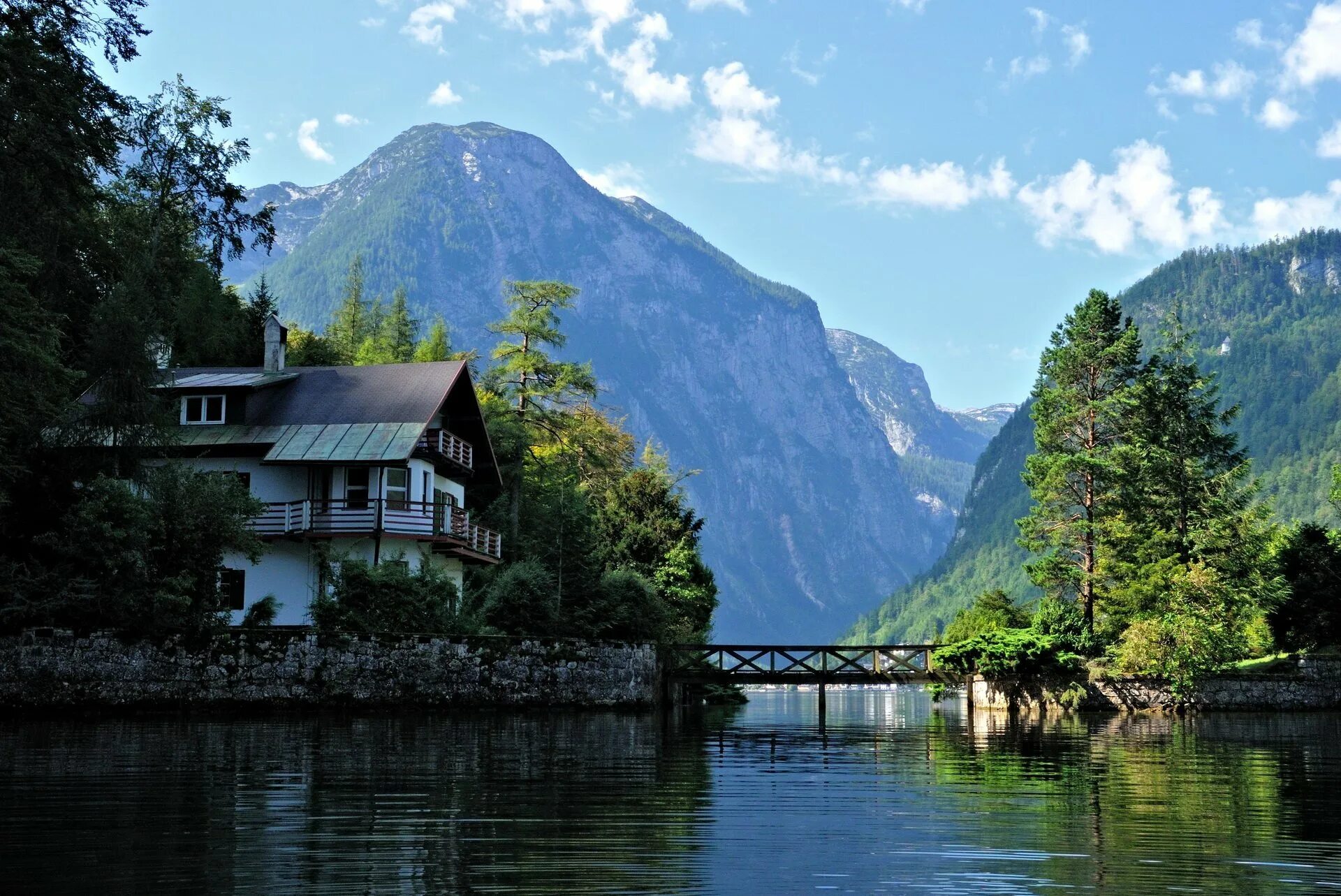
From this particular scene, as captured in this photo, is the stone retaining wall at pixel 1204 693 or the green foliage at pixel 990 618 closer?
the stone retaining wall at pixel 1204 693

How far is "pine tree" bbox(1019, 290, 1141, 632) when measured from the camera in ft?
173

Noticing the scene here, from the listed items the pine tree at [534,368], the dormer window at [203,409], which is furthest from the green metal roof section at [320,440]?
the pine tree at [534,368]

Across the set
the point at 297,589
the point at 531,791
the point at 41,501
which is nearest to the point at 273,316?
the point at 297,589

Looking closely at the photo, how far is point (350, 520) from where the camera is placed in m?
44.1

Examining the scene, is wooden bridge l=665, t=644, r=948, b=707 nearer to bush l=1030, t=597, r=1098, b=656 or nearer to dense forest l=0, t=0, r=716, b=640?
dense forest l=0, t=0, r=716, b=640

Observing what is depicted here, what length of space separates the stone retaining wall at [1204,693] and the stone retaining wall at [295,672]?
643 inches

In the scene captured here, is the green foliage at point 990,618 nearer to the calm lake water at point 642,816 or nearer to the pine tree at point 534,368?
the pine tree at point 534,368

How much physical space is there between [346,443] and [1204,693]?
32410 millimetres

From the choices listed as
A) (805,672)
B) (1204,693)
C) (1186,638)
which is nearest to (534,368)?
(805,672)

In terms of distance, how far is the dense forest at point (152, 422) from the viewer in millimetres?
34531

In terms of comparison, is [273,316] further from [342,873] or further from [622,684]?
[342,873]

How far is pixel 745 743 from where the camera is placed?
95.3 ft

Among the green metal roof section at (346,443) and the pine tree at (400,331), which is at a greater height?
the pine tree at (400,331)

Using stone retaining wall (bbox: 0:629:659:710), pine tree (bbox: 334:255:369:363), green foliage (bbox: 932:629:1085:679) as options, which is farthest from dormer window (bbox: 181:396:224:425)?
pine tree (bbox: 334:255:369:363)
